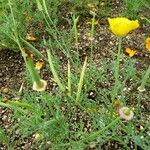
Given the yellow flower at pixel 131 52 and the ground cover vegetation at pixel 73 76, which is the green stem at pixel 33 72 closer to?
the ground cover vegetation at pixel 73 76

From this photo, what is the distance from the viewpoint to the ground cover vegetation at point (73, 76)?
1.54 m

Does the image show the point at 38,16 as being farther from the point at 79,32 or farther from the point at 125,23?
the point at 125,23

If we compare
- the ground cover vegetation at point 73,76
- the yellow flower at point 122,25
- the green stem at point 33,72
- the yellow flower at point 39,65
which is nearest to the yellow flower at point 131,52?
the ground cover vegetation at point 73,76

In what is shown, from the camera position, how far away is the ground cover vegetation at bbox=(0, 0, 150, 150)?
5.05 ft

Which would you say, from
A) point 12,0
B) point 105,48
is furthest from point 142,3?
point 12,0

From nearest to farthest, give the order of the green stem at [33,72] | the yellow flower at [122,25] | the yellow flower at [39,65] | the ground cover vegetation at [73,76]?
the green stem at [33,72]
the yellow flower at [122,25]
the ground cover vegetation at [73,76]
the yellow flower at [39,65]

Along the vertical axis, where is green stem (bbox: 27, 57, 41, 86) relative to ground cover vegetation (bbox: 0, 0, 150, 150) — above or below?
above

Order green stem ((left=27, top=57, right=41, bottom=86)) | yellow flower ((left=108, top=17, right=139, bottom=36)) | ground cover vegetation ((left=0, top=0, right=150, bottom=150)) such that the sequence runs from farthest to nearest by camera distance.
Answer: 1. ground cover vegetation ((left=0, top=0, right=150, bottom=150))
2. yellow flower ((left=108, top=17, right=139, bottom=36))
3. green stem ((left=27, top=57, right=41, bottom=86))

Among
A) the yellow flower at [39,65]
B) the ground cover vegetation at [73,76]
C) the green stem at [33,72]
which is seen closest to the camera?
the green stem at [33,72]

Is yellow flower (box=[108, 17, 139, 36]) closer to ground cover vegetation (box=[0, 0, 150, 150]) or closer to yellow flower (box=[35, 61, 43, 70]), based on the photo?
ground cover vegetation (box=[0, 0, 150, 150])

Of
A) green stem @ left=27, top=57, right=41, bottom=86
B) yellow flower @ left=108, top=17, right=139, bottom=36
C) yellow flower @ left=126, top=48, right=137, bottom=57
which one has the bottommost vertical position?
yellow flower @ left=126, top=48, right=137, bottom=57

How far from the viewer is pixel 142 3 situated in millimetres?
2371

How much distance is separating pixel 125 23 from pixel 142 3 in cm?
130

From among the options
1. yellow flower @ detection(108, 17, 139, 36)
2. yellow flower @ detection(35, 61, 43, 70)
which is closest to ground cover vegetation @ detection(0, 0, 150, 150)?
yellow flower @ detection(35, 61, 43, 70)
